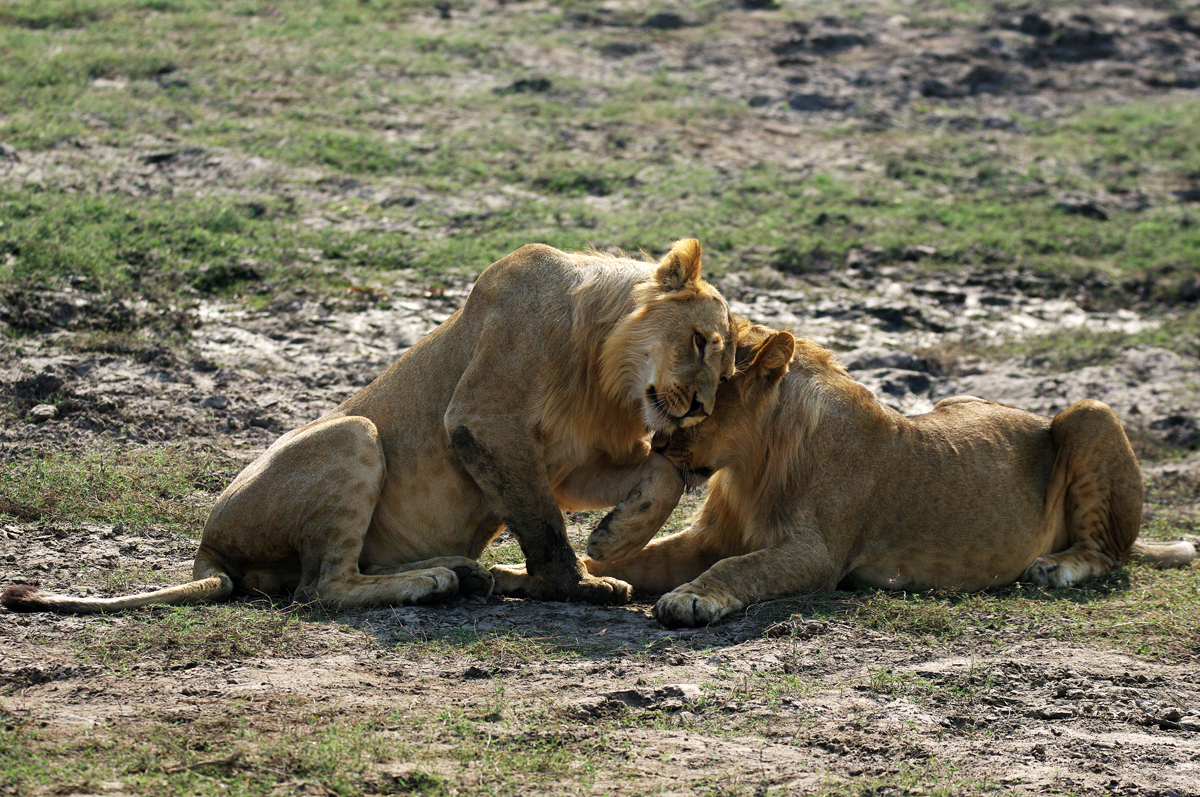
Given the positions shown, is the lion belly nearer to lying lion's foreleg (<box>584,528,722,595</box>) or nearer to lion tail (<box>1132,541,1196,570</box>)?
lion tail (<box>1132,541,1196,570</box>)

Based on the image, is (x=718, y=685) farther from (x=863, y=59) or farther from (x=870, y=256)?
(x=863, y=59)

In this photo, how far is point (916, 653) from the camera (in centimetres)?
446

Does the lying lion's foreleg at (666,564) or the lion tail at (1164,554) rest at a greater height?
the lying lion's foreleg at (666,564)

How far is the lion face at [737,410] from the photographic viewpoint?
17.0ft

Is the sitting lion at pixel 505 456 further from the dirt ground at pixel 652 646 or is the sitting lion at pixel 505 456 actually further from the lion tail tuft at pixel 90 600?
the dirt ground at pixel 652 646

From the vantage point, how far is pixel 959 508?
566cm

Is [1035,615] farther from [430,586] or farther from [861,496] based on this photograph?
[430,586]

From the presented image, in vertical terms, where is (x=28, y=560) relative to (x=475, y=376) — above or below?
below

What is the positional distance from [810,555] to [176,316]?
5.53 metres

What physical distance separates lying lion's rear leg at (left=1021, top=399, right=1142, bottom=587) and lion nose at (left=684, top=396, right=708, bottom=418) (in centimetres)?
227

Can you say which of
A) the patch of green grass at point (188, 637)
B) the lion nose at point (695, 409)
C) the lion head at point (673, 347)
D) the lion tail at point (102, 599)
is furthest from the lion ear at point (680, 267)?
the lion tail at point (102, 599)

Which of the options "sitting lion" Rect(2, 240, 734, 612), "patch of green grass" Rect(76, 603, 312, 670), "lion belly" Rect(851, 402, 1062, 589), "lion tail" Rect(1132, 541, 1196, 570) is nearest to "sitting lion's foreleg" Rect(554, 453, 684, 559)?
"sitting lion" Rect(2, 240, 734, 612)

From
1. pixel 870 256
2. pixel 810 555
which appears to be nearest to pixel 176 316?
pixel 810 555

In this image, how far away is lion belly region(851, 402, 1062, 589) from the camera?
5.51 m
